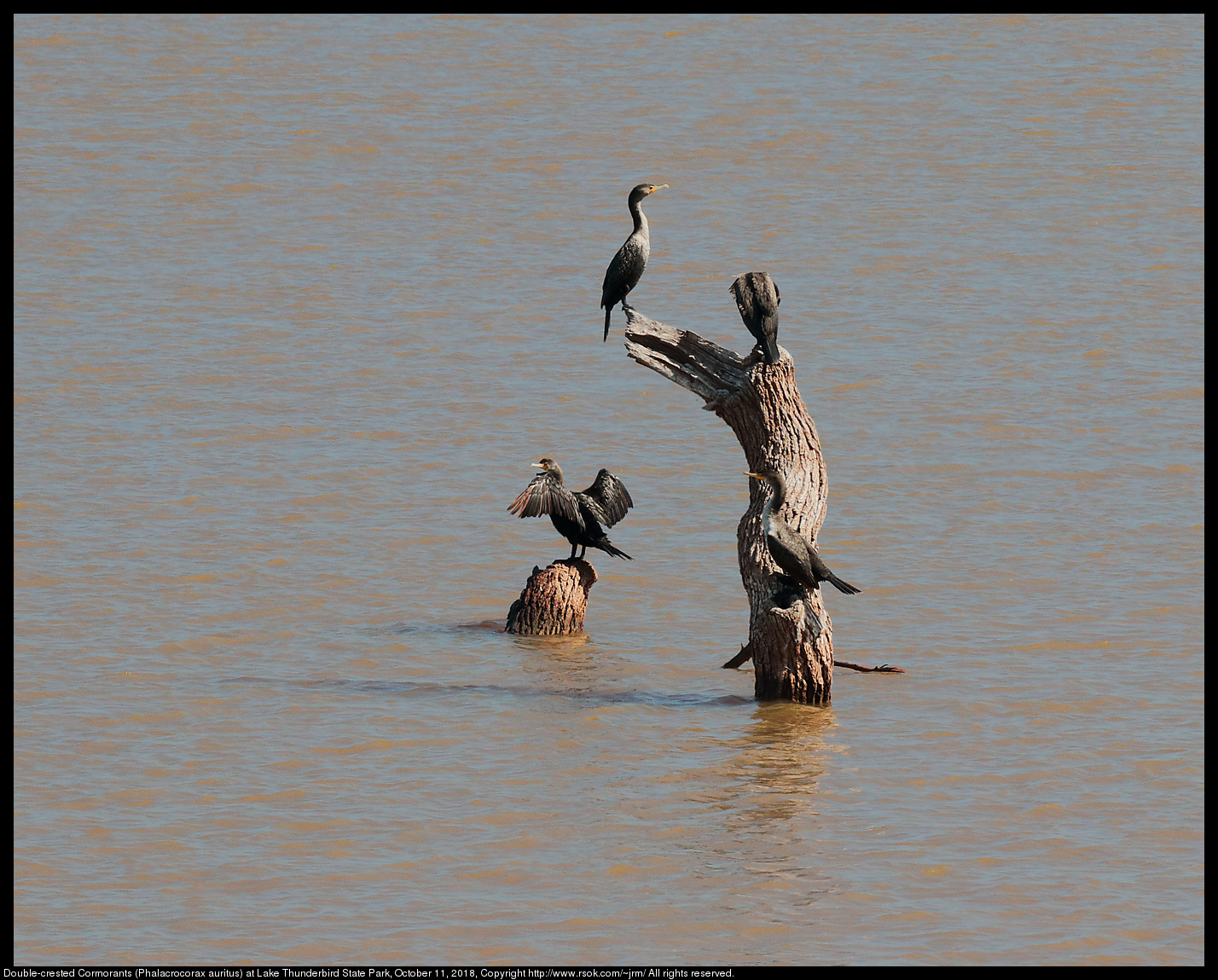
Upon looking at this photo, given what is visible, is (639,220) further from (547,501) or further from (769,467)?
(769,467)

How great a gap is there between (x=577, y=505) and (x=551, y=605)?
79 centimetres

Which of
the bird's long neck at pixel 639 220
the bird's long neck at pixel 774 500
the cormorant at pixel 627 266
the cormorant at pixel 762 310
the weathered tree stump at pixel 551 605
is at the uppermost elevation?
the bird's long neck at pixel 639 220

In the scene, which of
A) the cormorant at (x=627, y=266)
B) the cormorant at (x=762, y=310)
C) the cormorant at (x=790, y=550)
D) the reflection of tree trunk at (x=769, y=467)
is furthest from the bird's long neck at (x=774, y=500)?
the cormorant at (x=627, y=266)

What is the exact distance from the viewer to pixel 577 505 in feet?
44.5

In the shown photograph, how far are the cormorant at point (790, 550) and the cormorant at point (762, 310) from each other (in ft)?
2.59

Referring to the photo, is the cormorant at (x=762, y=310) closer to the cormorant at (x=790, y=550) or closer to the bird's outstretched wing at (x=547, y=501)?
the cormorant at (x=790, y=550)

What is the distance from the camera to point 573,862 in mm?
8977

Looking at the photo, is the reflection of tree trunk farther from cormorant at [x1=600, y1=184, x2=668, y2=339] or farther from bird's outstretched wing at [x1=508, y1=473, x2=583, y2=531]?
bird's outstretched wing at [x1=508, y1=473, x2=583, y2=531]

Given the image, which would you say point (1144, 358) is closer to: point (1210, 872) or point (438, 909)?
point (1210, 872)

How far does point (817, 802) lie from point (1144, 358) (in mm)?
14937

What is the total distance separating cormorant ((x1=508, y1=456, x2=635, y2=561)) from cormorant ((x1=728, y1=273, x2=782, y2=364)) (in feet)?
7.59

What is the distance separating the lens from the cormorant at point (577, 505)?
13.4 metres

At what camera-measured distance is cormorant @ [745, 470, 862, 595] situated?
36.8 feet

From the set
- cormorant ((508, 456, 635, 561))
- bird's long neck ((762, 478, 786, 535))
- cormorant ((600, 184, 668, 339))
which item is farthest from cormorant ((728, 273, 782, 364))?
cormorant ((508, 456, 635, 561))
